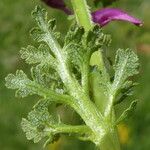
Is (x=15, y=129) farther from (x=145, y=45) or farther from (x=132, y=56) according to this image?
(x=132, y=56)

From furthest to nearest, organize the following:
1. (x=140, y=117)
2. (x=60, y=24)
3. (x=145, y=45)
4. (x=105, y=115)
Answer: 1. (x=140, y=117)
2. (x=60, y=24)
3. (x=145, y=45)
4. (x=105, y=115)

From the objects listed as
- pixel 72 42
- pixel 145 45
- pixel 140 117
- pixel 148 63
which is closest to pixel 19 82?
pixel 72 42

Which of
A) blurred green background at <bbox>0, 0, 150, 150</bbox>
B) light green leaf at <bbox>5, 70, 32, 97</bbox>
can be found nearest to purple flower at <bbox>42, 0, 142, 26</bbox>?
light green leaf at <bbox>5, 70, 32, 97</bbox>

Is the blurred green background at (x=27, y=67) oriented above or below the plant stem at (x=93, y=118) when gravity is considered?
below

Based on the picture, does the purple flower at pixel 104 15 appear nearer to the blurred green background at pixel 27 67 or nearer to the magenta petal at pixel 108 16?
the magenta petal at pixel 108 16

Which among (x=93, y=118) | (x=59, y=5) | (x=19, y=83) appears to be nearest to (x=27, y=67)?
(x=59, y=5)

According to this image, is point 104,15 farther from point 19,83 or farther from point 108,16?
point 19,83

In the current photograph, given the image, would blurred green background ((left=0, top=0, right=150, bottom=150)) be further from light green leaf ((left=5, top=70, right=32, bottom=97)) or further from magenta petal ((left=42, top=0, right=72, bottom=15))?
light green leaf ((left=5, top=70, right=32, bottom=97))

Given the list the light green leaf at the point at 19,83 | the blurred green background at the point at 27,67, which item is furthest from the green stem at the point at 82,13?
the blurred green background at the point at 27,67
